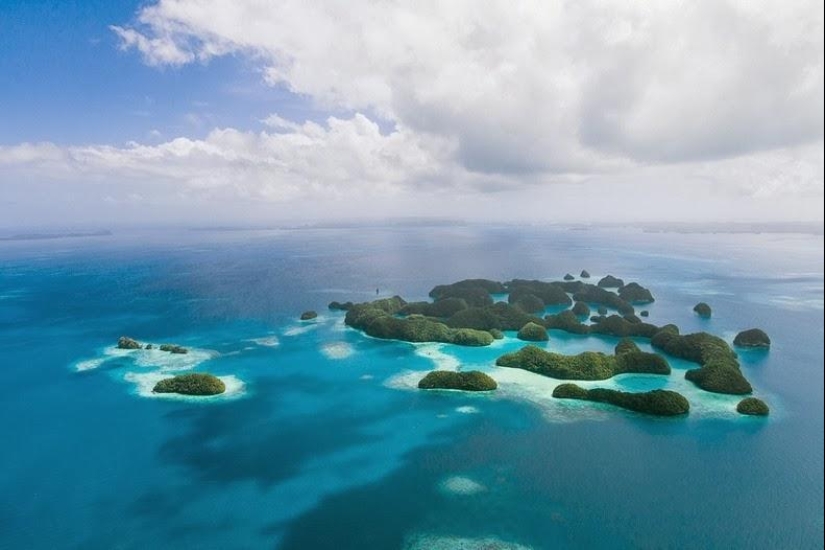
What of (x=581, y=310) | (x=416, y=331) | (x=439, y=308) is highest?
(x=439, y=308)

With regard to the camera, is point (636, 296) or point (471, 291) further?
point (636, 296)

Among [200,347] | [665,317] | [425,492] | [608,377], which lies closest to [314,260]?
[200,347]

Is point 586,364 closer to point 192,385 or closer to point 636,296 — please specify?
point 192,385

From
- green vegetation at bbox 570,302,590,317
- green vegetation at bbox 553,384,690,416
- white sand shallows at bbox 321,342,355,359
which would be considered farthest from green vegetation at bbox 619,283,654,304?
white sand shallows at bbox 321,342,355,359

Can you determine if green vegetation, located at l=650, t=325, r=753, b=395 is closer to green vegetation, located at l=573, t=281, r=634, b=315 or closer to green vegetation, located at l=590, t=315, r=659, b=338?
green vegetation, located at l=590, t=315, r=659, b=338

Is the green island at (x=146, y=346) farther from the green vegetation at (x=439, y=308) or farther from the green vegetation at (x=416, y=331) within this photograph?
the green vegetation at (x=439, y=308)

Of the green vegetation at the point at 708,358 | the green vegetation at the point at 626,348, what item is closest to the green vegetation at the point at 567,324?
the green vegetation at the point at 708,358

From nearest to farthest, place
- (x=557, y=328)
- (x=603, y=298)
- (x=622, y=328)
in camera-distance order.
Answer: (x=622, y=328)
(x=557, y=328)
(x=603, y=298)

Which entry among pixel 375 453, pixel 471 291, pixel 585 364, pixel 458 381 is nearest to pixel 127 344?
pixel 375 453
